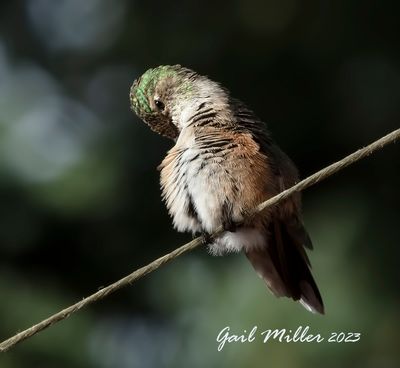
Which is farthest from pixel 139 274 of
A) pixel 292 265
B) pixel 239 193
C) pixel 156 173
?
pixel 156 173

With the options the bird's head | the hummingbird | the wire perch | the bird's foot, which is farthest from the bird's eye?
the wire perch

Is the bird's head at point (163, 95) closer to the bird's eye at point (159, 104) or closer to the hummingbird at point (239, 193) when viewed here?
the bird's eye at point (159, 104)

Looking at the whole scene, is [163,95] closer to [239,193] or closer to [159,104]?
[159,104]

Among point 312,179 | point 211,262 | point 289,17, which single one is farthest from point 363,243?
point 312,179

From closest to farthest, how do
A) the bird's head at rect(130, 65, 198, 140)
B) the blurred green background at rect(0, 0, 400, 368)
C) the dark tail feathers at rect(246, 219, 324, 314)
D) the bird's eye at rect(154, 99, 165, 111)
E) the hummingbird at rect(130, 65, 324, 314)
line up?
1. the hummingbird at rect(130, 65, 324, 314)
2. the dark tail feathers at rect(246, 219, 324, 314)
3. the bird's head at rect(130, 65, 198, 140)
4. the bird's eye at rect(154, 99, 165, 111)
5. the blurred green background at rect(0, 0, 400, 368)

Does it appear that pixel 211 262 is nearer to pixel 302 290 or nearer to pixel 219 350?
pixel 219 350

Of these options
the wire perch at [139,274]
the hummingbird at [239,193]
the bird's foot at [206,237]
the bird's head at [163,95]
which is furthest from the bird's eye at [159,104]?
the wire perch at [139,274]

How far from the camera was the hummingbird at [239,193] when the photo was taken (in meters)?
4.88

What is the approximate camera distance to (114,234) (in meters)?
10.3

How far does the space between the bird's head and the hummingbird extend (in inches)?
17.8

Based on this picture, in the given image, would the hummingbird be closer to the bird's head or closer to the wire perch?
the bird's head

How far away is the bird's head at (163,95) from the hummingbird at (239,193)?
0.45 metres

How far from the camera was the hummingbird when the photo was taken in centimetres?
488

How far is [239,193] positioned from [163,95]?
1.25 metres
